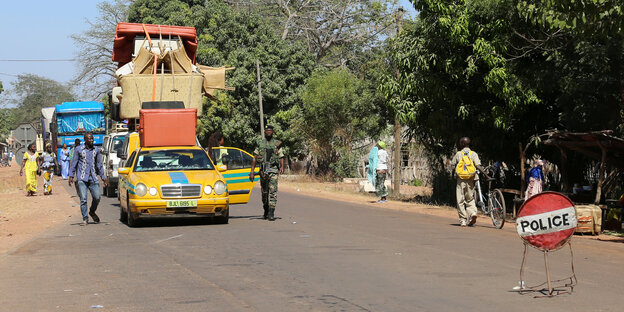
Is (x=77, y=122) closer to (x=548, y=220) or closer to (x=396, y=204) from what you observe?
(x=396, y=204)

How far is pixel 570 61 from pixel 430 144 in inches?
378

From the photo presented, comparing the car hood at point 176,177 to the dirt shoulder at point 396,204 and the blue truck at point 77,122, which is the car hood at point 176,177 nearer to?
the dirt shoulder at point 396,204

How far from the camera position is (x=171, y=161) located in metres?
16.5

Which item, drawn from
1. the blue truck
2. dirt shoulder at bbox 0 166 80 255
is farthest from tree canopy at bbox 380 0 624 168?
the blue truck

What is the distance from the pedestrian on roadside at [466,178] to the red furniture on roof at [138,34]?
35.0 feet

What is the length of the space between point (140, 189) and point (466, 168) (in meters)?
6.49

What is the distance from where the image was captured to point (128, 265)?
10500 mm

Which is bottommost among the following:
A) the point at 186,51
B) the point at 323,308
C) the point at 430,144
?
the point at 323,308

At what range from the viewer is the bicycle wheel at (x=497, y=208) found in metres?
16.3

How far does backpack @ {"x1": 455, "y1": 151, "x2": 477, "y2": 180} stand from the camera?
1622cm

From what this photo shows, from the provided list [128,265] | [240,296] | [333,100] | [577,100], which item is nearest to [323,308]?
[240,296]

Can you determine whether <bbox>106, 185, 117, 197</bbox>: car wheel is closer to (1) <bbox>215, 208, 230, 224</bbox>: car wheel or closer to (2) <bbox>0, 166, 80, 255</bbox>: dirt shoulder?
(2) <bbox>0, 166, 80, 255</bbox>: dirt shoulder

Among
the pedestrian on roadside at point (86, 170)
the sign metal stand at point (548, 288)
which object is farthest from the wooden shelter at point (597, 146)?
the pedestrian on roadside at point (86, 170)

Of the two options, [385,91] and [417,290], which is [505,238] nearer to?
[417,290]
